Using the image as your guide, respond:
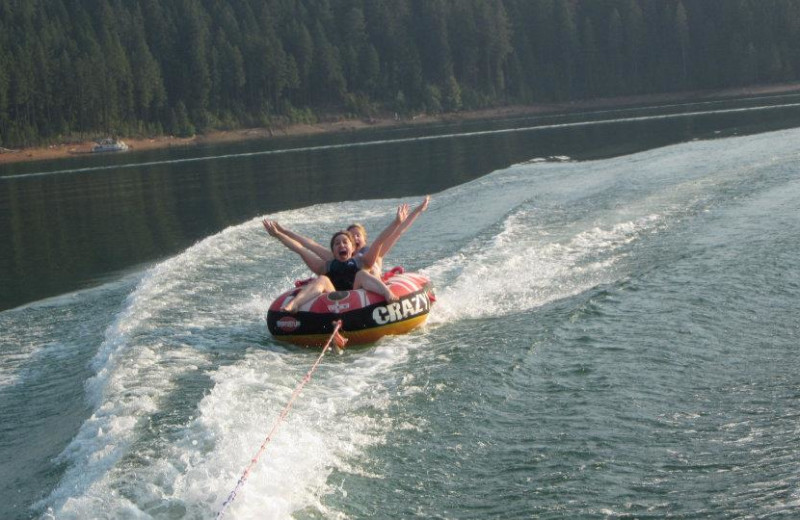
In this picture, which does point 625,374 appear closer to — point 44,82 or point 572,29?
point 44,82

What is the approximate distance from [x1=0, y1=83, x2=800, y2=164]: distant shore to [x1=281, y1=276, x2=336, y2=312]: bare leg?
61.0 metres

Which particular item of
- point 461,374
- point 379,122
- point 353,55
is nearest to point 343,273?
point 461,374

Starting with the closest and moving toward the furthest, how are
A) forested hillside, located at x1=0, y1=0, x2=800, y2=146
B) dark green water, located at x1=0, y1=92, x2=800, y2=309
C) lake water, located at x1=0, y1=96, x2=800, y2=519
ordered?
1. lake water, located at x1=0, y1=96, x2=800, y2=519
2. dark green water, located at x1=0, y1=92, x2=800, y2=309
3. forested hillside, located at x1=0, y1=0, x2=800, y2=146

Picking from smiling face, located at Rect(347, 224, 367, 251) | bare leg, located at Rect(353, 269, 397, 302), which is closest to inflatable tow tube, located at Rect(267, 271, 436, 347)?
bare leg, located at Rect(353, 269, 397, 302)

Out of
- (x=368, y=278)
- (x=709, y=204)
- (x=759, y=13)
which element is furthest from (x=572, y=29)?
(x=368, y=278)

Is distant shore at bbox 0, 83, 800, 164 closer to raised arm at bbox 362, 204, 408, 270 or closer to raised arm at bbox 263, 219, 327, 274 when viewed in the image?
raised arm at bbox 263, 219, 327, 274

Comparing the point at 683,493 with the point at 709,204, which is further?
the point at 709,204

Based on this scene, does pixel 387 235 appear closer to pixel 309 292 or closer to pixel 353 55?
pixel 309 292

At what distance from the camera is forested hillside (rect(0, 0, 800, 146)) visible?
79.3 m

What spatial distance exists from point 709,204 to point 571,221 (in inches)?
94.3

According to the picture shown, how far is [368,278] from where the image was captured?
11344 mm

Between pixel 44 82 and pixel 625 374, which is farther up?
pixel 44 82

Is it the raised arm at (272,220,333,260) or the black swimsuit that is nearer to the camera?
the black swimsuit

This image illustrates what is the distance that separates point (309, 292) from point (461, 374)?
267 centimetres
